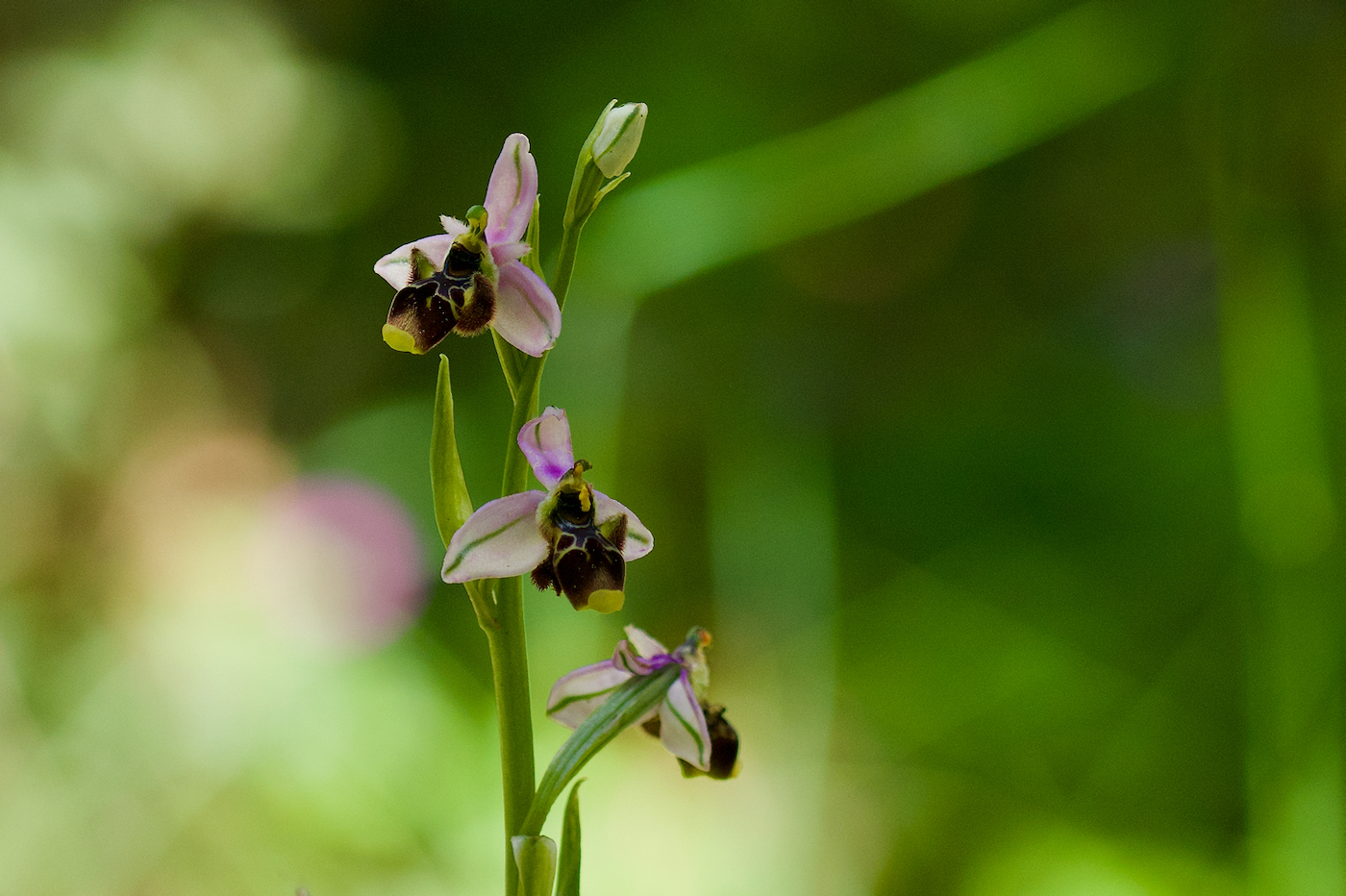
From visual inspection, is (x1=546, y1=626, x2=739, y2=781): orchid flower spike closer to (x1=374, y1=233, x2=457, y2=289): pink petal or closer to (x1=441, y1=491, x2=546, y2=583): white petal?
(x1=441, y1=491, x2=546, y2=583): white petal

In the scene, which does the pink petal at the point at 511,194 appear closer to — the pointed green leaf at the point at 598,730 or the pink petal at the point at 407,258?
the pink petal at the point at 407,258

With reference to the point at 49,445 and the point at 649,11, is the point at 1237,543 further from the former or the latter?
the point at 49,445

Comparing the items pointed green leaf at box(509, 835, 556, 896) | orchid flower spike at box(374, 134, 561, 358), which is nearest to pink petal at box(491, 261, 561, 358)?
orchid flower spike at box(374, 134, 561, 358)

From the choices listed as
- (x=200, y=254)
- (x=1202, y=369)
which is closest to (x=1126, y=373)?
(x=1202, y=369)

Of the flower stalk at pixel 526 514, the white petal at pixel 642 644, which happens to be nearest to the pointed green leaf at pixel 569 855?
the flower stalk at pixel 526 514

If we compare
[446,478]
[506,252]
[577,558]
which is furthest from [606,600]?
[506,252]

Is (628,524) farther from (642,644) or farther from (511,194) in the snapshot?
(511,194)

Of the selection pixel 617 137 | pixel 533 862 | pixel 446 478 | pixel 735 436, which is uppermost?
pixel 735 436
